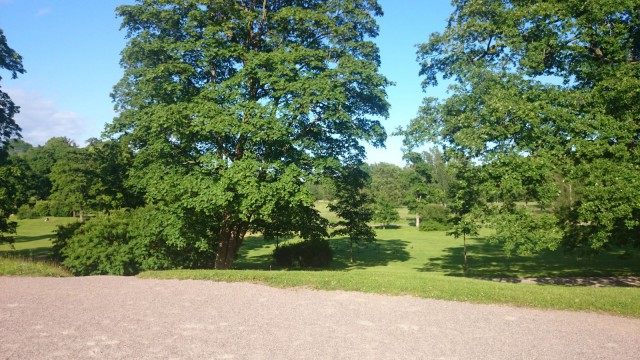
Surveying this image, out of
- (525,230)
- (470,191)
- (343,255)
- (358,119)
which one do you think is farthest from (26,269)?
(343,255)

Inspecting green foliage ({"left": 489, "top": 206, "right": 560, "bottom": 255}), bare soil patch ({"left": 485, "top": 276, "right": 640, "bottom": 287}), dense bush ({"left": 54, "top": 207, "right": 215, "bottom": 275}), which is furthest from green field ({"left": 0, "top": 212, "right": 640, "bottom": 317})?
dense bush ({"left": 54, "top": 207, "right": 215, "bottom": 275})

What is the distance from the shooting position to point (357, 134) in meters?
17.1

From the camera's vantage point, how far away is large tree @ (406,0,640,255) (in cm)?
1217

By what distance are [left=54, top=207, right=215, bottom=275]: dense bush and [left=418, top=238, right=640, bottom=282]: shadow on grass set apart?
14691mm

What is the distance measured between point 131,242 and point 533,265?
24468 millimetres

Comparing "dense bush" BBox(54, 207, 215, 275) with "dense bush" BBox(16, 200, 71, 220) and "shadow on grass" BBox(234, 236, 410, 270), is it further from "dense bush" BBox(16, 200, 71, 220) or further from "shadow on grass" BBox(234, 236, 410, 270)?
"dense bush" BBox(16, 200, 71, 220)

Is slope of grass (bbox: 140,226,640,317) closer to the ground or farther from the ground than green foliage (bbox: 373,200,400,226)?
closer to the ground

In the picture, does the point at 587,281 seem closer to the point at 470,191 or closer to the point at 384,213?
the point at 470,191

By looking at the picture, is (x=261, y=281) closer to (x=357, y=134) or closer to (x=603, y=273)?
(x=357, y=134)

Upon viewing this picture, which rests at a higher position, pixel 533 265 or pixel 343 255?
pixel 533 265

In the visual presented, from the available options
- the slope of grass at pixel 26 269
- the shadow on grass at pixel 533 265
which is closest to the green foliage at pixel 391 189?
the shadow on grass at pixel 533 265

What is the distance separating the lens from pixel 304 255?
2647 cm

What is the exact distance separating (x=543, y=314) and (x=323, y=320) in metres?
5.27

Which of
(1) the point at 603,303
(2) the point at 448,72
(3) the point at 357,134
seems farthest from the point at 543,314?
(2) the point at 448,72
